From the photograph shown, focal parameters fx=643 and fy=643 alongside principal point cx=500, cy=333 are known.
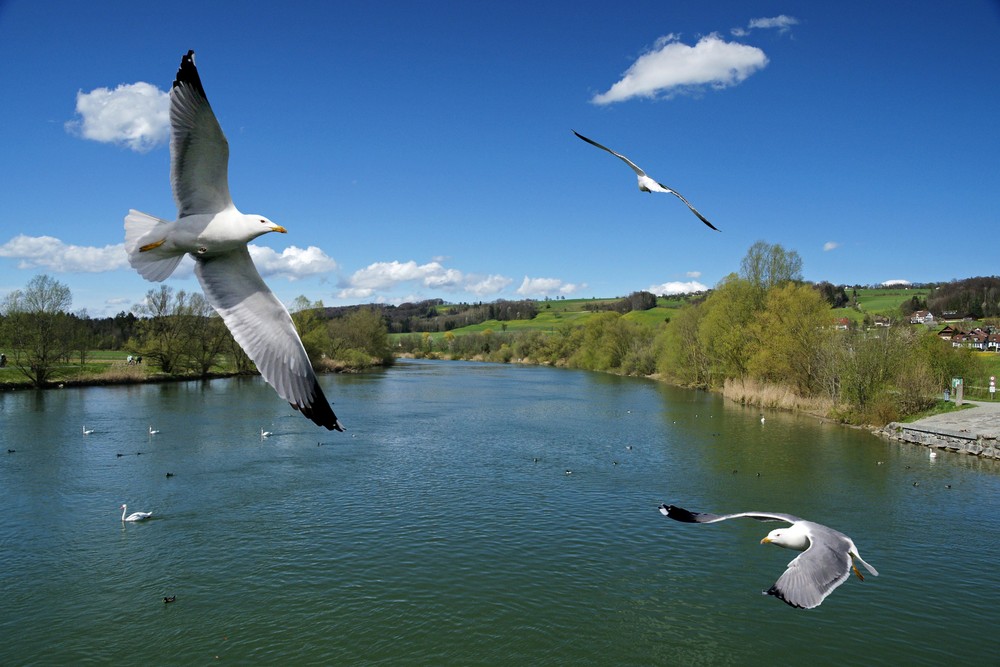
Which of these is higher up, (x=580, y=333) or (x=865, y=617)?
(x=580, y=333)

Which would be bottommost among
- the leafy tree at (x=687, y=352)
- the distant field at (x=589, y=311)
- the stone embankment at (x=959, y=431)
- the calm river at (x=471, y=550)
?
the calm river at (x=471, y=550)

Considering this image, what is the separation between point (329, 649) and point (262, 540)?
205 inches

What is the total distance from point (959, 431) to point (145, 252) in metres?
29.8

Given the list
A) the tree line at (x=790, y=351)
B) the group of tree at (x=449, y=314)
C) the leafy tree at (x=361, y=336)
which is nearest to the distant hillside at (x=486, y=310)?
the group of tree at (x=449, y=314)

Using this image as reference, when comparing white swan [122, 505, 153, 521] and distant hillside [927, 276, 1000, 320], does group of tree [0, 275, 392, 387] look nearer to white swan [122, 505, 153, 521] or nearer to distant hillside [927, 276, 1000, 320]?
white swan [122, 505, 153, 521]

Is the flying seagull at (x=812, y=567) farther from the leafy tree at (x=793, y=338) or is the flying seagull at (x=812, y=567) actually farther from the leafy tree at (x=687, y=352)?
the leafy tree at (x=687, y=352)

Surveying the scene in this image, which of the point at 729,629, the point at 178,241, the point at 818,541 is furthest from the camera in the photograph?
the point at 729,629

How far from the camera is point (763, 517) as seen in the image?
6.02 m

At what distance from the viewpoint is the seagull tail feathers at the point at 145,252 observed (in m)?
3.65

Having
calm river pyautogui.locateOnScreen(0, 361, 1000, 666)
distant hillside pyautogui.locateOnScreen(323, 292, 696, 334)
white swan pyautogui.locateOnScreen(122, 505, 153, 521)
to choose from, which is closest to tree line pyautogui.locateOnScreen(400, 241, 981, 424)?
calm river pyautogui.locateOnScreen(0, 361, 1000, 666)

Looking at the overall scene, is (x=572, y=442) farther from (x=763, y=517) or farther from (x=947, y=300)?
(x=947, y=300)

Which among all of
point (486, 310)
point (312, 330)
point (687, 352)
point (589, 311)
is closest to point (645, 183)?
point (687, 352)

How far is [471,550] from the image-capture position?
14430 mm

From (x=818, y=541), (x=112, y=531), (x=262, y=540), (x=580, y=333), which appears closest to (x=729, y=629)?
(x=818, y=541)
